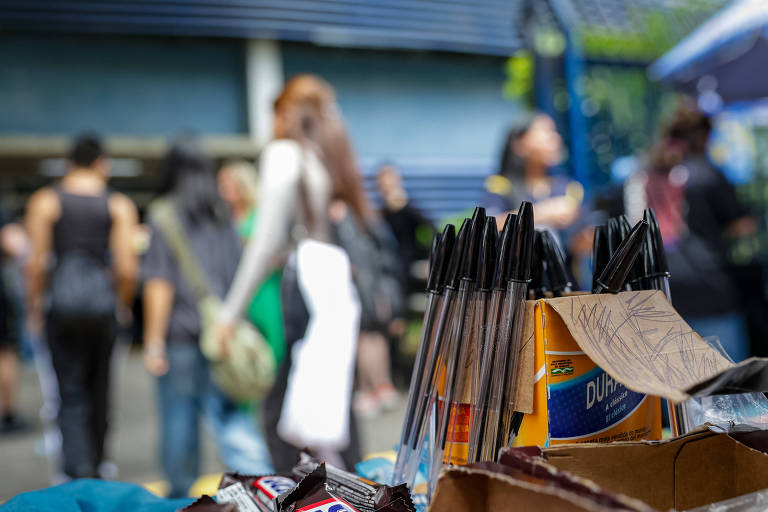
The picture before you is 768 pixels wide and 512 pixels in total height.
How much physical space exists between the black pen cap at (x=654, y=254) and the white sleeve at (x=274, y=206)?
155 centimetres

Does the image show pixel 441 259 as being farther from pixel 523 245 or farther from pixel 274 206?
pixel 274 206

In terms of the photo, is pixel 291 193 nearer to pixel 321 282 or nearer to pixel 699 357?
pixel 321 282

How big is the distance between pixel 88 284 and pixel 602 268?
2591 mm

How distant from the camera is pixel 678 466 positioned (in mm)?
840

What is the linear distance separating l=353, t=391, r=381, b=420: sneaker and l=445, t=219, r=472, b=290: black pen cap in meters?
3.82

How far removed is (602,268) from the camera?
1.01m

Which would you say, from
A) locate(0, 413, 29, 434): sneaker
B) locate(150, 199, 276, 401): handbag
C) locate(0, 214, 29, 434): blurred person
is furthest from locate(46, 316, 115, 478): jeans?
locate(0, 413, 29, 434): sneaker

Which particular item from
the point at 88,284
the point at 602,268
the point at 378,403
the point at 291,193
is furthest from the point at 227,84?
the point at 602,268

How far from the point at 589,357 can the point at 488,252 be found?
0.60 ft

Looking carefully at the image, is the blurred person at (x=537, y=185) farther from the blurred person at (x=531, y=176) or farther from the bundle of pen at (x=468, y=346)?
the bundle of pen at (x=468, y=346)

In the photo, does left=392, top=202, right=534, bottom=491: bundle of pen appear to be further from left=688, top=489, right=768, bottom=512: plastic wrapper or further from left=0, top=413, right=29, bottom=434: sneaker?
left=0, top=413, right=29, bottom=434: sneaker

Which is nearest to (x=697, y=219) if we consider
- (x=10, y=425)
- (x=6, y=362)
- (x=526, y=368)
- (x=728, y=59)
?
(x=728, y=59)

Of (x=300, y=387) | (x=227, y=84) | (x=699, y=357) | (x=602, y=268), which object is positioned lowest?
(x=300, y=387)

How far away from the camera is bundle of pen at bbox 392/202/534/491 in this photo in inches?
34.9
